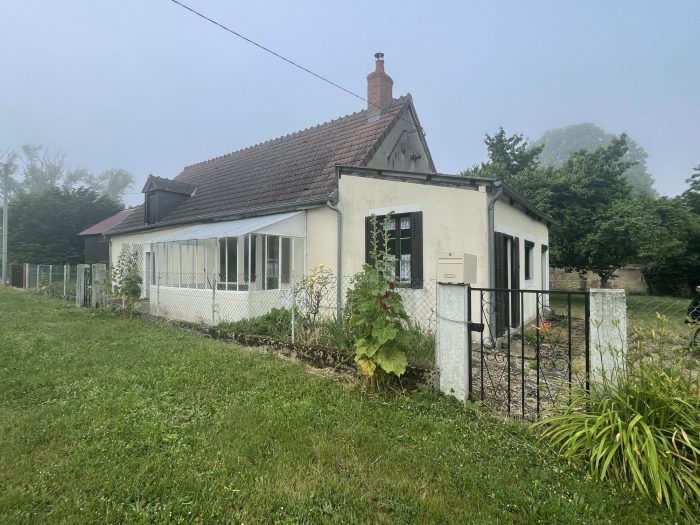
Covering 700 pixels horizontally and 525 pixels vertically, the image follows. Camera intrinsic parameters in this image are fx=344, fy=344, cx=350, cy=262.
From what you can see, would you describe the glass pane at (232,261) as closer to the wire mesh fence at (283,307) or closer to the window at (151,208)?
the wire mesh fence at (283,307)

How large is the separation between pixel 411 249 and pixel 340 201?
109 inches

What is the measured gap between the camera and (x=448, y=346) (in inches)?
187

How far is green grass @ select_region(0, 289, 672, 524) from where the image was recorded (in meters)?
2.70

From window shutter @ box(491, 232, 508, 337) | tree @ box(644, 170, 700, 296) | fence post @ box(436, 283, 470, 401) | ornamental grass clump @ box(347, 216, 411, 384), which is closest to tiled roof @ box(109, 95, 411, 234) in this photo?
window shutter @ box(491, 232, 508, 337)

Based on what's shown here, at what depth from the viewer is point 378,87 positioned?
14508 millimetres

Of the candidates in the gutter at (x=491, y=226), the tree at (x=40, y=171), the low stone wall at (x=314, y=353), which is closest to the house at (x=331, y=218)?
the gutter at (x=491, y=226)

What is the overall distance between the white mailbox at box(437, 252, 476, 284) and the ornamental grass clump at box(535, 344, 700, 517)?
4.49m

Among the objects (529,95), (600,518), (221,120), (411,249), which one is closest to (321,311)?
(411,249)

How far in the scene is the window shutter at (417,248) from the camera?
29.1 ft

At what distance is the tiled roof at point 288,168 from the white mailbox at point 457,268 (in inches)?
172

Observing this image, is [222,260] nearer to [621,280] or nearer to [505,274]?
[505,274]

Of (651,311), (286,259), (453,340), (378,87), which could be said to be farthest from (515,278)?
(651,311)

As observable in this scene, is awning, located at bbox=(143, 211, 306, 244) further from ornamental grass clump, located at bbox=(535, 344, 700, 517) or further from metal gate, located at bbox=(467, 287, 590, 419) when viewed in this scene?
ornamental grass clump, located at bbox=(535, 344, 700, 517)

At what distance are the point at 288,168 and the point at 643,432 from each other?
46.3 ft
